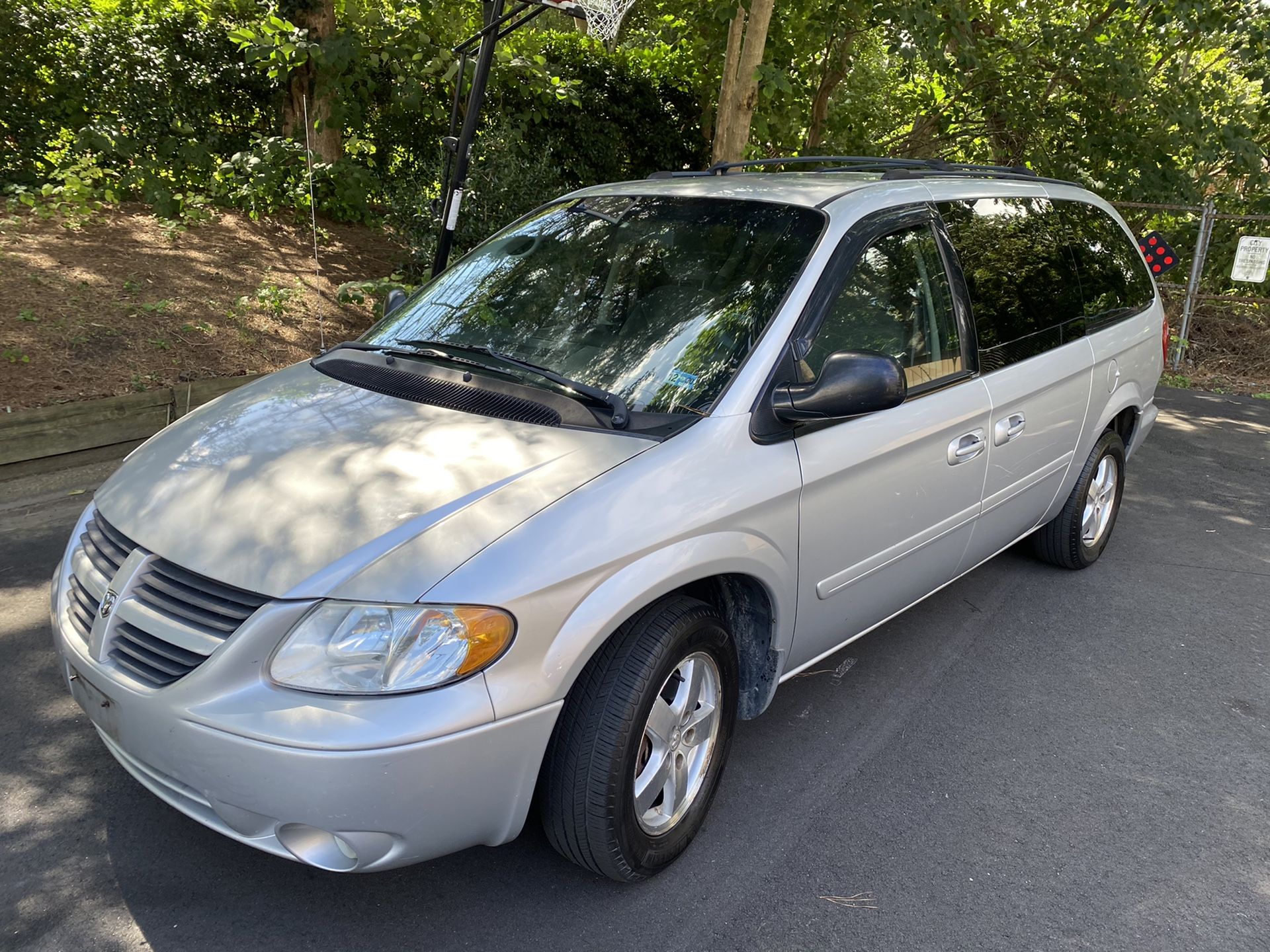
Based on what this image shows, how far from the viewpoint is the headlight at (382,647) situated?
2.20 m

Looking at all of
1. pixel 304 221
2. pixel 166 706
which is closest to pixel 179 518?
pixel 166 706

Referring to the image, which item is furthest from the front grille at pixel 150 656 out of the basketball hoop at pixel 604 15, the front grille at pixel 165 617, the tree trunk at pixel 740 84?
the tree trunk at pixel 740 84

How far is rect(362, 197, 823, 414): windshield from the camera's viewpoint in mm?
3031

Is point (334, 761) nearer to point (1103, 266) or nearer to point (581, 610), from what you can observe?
point (581, 610)

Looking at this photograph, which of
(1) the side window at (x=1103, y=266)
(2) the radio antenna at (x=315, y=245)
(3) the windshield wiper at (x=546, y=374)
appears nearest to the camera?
(3) the windshield wiper at (x=546, y=374)

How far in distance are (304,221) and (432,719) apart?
858cm

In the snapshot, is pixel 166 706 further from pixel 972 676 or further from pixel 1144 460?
pixel 1144 460

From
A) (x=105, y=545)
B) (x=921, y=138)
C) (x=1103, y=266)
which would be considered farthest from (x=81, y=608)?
(x=921, y=138)

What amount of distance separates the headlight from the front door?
116cm

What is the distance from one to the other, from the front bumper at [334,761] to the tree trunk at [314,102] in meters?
8.17

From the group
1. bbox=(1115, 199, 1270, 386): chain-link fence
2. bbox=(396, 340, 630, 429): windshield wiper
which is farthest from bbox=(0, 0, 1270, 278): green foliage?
bbox=(396, 340, 630, 429): windshield wiper

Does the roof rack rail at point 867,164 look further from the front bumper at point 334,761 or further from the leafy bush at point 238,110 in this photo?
the leafy bush at point 238,110

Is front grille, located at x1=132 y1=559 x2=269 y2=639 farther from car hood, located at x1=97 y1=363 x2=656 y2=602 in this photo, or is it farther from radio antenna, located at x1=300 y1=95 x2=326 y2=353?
radio antenna, located at x1=300 y1=95 x2=326 y2=353

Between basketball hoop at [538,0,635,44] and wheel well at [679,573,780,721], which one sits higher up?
basketball hoop at [538,0,635,44]
